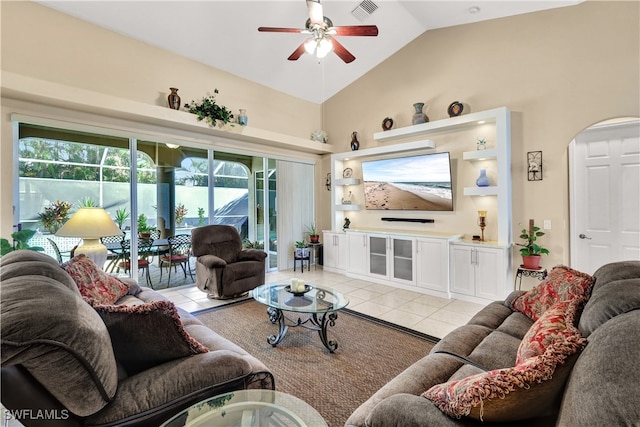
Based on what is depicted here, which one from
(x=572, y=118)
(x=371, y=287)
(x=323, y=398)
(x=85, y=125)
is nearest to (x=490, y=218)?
(x=572, y=118)

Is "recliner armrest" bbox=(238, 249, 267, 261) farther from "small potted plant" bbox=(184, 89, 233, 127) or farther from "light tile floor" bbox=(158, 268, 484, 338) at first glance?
"small potted plant" bbox=(184, 89, 233, 127)

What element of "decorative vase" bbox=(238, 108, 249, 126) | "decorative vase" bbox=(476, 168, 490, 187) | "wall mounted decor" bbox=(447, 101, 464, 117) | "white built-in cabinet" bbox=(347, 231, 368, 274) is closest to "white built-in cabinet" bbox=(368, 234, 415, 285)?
"white built-in cabinet" bbox=(347, 231, 368, 274)

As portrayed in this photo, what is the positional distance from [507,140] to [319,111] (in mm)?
3933

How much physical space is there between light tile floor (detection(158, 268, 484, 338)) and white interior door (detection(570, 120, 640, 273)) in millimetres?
1877

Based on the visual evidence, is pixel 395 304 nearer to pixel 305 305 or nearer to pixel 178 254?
pixel 305 305

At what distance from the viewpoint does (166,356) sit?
141 cm

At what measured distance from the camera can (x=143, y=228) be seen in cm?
440

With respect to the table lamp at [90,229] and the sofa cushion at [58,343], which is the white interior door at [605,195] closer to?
the sofa cushion at [58,343]

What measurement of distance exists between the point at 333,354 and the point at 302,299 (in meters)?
0.59

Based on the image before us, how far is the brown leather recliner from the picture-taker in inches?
160

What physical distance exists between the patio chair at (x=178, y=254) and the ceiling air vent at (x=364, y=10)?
4245 mm

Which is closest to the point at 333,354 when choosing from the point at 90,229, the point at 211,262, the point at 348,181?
the point at 211,262

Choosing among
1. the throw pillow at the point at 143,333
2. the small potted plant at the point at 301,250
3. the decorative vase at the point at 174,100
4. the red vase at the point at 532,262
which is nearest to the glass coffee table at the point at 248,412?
the throw pillow at the point at 143,333

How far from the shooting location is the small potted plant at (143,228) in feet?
14.3
